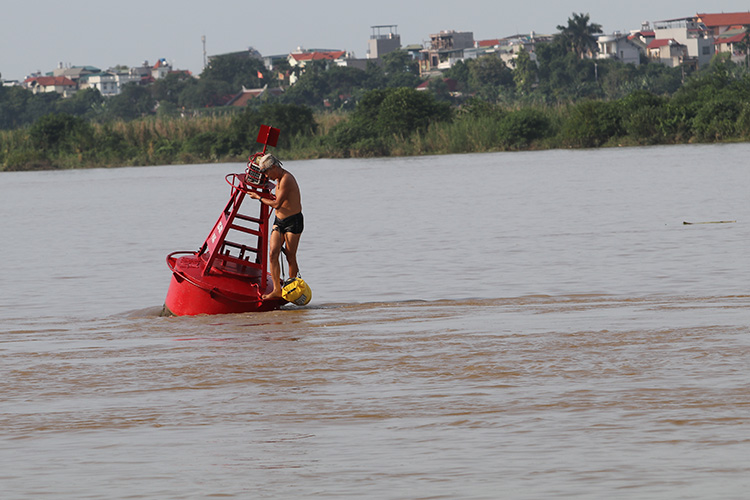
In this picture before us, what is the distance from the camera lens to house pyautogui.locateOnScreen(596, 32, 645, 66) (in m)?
157

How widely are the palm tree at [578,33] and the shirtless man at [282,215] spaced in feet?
429


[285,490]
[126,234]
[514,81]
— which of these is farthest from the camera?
[514,81]

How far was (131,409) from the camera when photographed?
760 centimetres

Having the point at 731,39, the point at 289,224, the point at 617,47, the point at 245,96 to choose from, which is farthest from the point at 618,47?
the point at 289,224

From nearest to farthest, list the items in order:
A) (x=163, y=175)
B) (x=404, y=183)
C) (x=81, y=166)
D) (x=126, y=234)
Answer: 1. (x=126, y=234)
2. (x=404, y=183)
3. (x=163, y=175)
4. (x=81, y=166)

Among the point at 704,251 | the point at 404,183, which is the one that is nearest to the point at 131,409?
the point at 704,251

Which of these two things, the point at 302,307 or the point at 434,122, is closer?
the point at 302,307

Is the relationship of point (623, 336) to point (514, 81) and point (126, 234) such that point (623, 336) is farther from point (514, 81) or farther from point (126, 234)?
point (514, 81)

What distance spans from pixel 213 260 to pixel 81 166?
65.0 m

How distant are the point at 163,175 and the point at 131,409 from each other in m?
52.8

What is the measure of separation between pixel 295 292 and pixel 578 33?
13282 cm

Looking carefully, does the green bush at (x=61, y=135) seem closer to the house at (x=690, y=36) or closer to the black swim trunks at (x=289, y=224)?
the black swim trunks at (x=289, y=224)

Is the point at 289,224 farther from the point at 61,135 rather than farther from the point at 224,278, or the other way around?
the point at 61,135

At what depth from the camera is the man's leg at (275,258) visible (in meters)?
12.3
